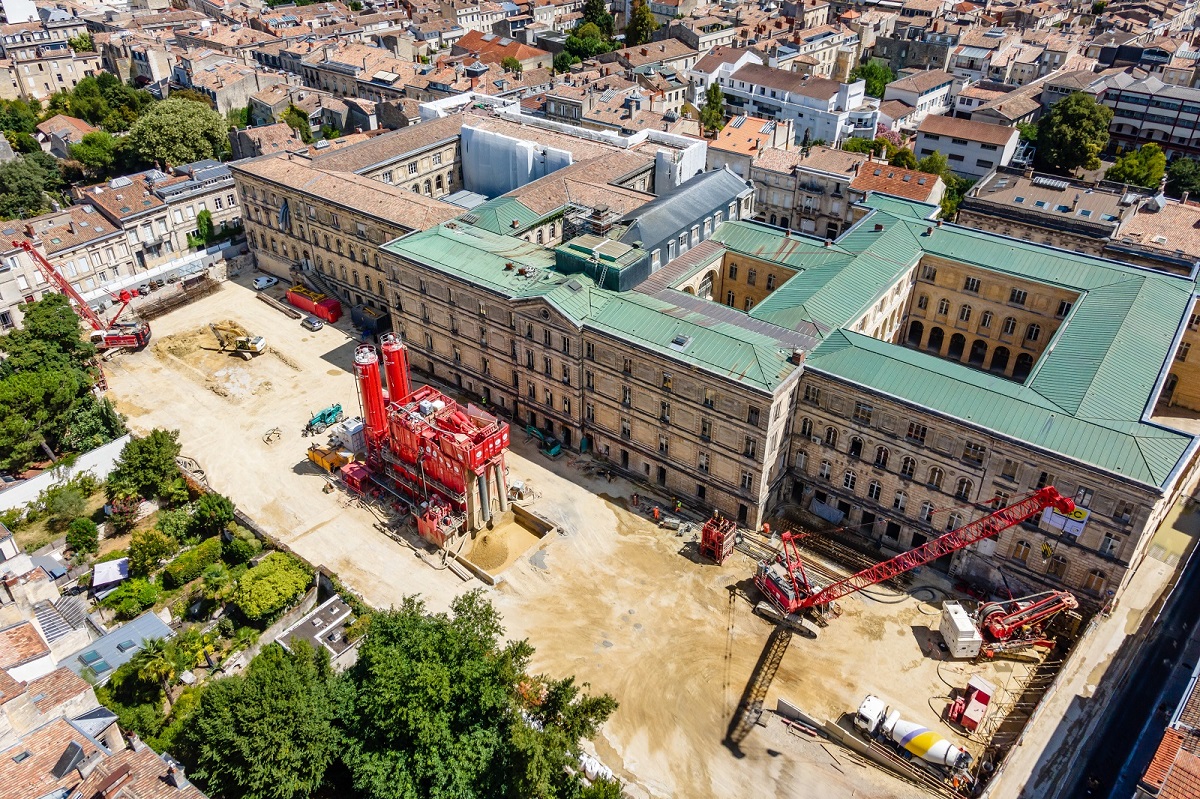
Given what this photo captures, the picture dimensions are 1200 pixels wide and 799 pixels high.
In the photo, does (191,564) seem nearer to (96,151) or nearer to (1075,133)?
(96,151)

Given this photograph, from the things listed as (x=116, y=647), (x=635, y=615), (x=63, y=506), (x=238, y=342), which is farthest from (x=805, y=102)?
(x=116, y=647)

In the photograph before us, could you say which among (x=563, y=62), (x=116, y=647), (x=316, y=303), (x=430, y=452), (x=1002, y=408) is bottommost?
(x=116, y=647)

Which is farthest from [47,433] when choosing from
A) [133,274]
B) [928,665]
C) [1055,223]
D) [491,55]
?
[491,55]

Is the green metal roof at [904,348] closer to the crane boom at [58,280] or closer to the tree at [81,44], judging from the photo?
the crane boom at [58,280]

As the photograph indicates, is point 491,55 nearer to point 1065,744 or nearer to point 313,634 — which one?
point 313,634

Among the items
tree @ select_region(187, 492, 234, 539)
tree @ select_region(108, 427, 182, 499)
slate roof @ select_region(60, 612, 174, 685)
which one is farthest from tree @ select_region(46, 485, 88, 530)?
slate roof @ select_region(60, 612, 174, 685)

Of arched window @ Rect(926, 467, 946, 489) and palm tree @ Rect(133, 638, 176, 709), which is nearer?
palm tree @ Rect(133, 638, 176, 709)

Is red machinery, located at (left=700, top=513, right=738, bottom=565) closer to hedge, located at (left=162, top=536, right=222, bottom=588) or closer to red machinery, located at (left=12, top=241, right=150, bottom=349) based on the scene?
hedge, located at (left=162, top=536, right=222, bottom=588)
